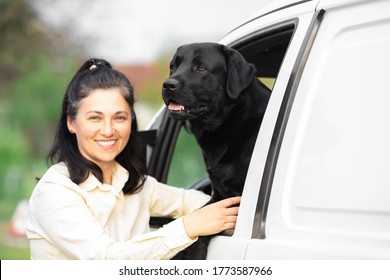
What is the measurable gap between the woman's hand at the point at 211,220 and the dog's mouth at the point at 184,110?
59cm

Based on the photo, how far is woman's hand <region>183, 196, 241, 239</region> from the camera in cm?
226

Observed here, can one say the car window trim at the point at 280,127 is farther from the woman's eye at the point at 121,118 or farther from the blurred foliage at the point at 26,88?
the blurred foliage at the point at 26,88

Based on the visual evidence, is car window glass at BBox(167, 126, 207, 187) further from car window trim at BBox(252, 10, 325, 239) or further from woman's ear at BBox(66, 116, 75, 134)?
car window trim at BBox(252, 10, 325, 239)

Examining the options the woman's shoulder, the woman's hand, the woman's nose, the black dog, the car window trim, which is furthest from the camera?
the black dog

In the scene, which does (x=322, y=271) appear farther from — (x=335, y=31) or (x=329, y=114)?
(x=335, y=31)

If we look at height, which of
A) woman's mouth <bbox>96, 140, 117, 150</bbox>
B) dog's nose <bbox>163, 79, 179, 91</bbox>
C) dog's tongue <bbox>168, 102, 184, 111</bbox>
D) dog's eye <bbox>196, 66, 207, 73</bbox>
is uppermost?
dog's eye <bbox>196, 66, 207, 73</bbox>

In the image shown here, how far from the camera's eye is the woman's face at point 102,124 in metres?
2.61

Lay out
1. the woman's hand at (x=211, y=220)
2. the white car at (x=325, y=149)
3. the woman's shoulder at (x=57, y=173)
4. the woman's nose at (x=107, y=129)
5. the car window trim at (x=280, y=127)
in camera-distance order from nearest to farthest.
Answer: the white car at (x=325, y=149)
the car window trim at (x=280, y=127)
the woman's hand at (x=211, y=220)
the woman's shoulder at (x=57, y=173)
the woman's nose at (x=107, y=129)

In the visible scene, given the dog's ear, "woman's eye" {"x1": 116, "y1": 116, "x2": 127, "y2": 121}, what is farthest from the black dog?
"woman's eye" {"x1": 116, "y1": 116, "x2": 127, "y2": 121}

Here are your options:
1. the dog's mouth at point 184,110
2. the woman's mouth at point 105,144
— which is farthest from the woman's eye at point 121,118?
the dog's mouth at point 184,110

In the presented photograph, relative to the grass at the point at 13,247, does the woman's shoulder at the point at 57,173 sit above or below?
above

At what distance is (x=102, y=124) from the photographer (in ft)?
8.59

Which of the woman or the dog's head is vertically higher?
the dog's head

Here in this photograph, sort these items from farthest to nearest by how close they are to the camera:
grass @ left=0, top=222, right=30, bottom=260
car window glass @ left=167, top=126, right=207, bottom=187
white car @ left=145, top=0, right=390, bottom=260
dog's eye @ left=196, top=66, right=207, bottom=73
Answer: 1. grass @ left=0, top=222, right=30, bottom=260
2. car window glass @ left=167, top=126, right=207, bottom=187
3. dog's eye @ left=196, top=66, right=207, bottom=73
4. white car @ left=145, top=0, right=390, bottom=260
